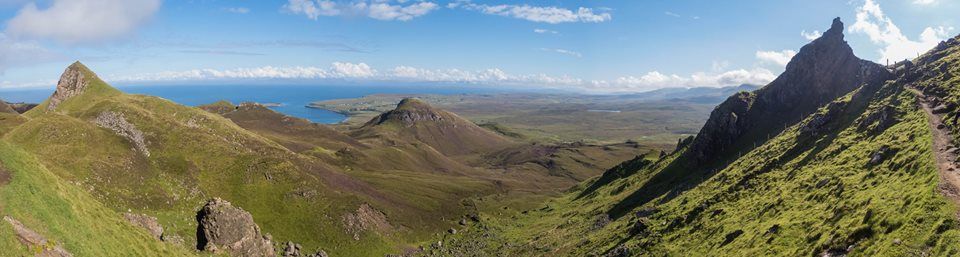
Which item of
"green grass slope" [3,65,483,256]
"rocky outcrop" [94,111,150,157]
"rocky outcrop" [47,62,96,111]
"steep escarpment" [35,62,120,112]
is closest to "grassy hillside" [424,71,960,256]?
"green grass slope" [3,65,483,256]

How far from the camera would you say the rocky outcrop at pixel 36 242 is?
1451 inches

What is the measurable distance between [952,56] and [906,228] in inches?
3143

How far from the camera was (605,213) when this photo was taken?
116 m

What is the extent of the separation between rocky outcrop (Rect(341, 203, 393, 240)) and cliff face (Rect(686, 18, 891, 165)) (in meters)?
84.1

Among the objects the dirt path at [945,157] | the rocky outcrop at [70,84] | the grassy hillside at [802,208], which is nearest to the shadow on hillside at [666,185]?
the grassy hillside at [802,208]

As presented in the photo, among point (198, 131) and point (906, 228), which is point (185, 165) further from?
point (906, 228)

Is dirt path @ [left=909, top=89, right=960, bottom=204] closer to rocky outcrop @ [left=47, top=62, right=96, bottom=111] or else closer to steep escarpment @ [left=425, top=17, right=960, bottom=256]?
steep escarpment @ [left=425, top=17, right=960, bottom=256]

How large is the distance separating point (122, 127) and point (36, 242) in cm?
7737

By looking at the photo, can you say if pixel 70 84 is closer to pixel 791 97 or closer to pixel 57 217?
pixel 57 217

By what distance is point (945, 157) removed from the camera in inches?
1996

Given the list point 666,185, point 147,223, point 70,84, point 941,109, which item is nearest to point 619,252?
point 941,109

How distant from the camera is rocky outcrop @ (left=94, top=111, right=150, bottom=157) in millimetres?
98025

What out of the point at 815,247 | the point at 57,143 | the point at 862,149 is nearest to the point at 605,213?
the point at 862,149

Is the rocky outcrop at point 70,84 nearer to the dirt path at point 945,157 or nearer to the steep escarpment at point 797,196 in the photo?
the steep escarpment at point 797,196
